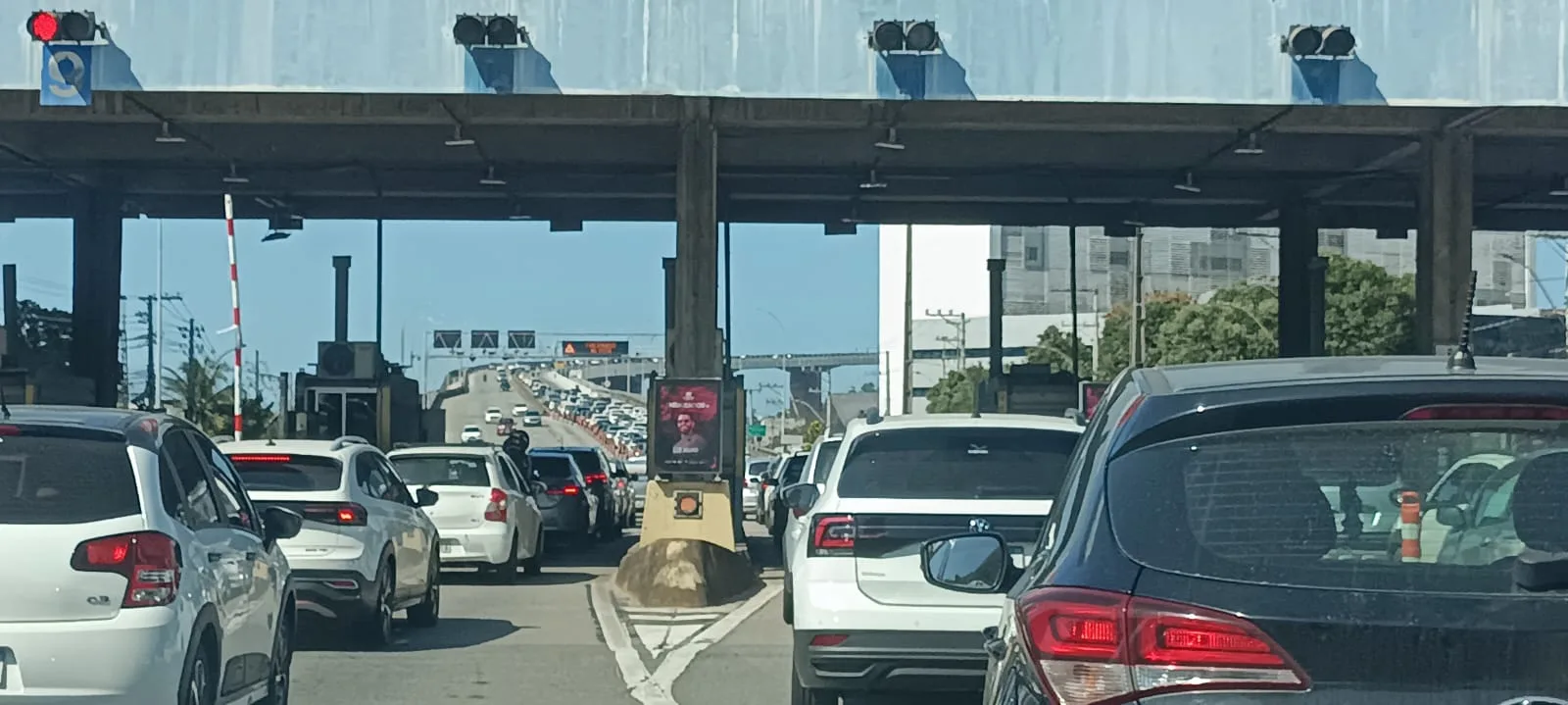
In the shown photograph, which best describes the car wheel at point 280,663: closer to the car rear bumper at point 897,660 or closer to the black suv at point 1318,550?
the car rear bumper at point 897,660

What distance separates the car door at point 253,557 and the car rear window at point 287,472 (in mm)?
5003

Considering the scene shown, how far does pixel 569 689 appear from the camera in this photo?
1206 centimetres

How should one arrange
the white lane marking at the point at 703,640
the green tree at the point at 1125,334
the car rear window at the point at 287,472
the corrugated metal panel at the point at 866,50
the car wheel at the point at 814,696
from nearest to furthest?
the car wheel at the point at 814,696 → the white lane marking at the point at 703,640 → the car rear window at the point at 287,472 → the corrugated metal panel at the point at 866,50 → the green tree at the point at 1125,334

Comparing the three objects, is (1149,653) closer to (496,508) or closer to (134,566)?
(134,566)

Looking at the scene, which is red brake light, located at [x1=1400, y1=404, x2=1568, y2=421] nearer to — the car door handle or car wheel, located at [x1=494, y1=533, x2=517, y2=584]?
the car door handle

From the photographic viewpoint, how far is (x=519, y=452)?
29.1 m

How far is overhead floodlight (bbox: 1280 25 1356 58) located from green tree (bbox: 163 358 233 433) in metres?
37.5

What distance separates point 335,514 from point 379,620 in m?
0.82

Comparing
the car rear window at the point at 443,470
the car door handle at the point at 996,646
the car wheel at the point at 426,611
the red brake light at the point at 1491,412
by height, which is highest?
the red brake light at the point at 1491,412

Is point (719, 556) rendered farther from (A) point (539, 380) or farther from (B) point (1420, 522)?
(A) point (539, 380)

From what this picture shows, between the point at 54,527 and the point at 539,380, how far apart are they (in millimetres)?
163720

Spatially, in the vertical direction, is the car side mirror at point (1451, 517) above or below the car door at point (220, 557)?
above

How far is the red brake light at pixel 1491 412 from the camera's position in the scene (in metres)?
3.83

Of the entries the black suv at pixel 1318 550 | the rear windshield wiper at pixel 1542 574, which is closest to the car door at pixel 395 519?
the black suv at pixel 1318 550
